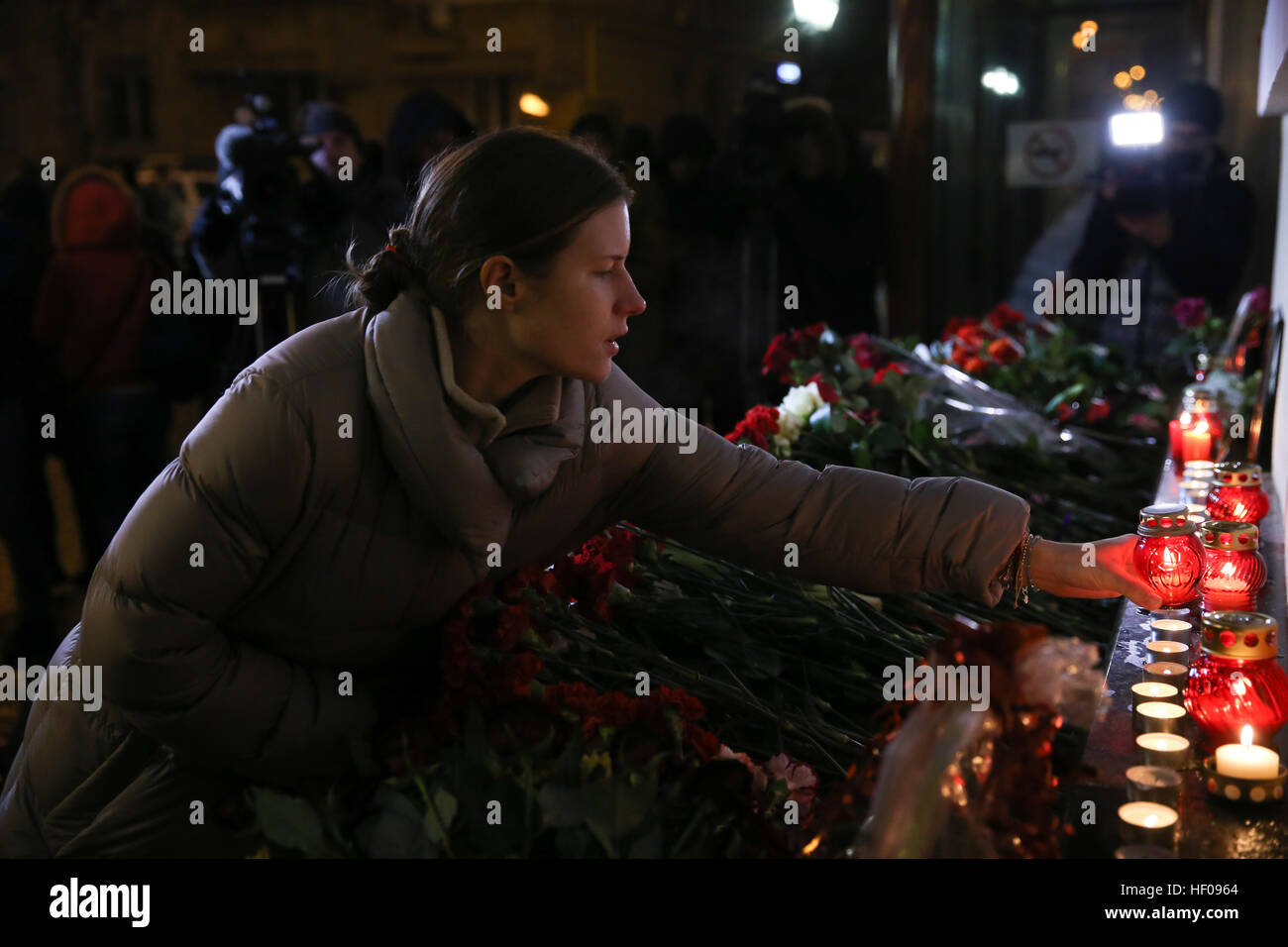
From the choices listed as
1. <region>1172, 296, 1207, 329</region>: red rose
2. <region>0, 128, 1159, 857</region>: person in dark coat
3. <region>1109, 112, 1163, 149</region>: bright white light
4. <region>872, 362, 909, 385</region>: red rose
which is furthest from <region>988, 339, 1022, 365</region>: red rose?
<region>0, 128, 1159, 857</region>: person in dark coat

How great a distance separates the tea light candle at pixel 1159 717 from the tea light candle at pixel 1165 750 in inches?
2.4

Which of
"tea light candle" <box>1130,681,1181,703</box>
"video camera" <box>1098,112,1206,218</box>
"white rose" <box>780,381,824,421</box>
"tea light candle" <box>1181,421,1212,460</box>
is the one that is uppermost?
"video camera" <box>1098,112,1206,218</box>

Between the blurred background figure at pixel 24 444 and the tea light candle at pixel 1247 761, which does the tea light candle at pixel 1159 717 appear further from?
the blurred background figure at pixel 24 444

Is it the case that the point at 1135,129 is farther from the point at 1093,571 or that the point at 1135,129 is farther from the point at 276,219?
the point at 1093,571

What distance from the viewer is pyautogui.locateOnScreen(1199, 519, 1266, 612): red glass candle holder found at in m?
1.52

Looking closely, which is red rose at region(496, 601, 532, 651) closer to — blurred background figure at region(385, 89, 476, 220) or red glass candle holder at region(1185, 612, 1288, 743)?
red glass candle holder at region(1185, 612, 1288, 743)

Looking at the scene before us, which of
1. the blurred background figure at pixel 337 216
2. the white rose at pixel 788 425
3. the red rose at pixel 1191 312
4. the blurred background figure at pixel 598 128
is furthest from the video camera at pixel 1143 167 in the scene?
the blurred background figure at pixel 337 216

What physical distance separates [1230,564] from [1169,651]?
154 mm

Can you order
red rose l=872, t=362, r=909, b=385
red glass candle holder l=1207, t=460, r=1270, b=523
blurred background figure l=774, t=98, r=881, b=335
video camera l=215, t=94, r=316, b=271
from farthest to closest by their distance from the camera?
blurred background figure l=774, t=98, r=881, b=335
video camera l=215, t=94, r=316, b=271
red rose l=872, t=362, r=909, b=385
red glass candle holder l=1207, t=460, r=1270, b=523

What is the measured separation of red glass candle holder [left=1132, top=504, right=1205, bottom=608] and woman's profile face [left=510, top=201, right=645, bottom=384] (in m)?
0.64

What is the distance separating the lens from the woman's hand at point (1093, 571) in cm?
146
